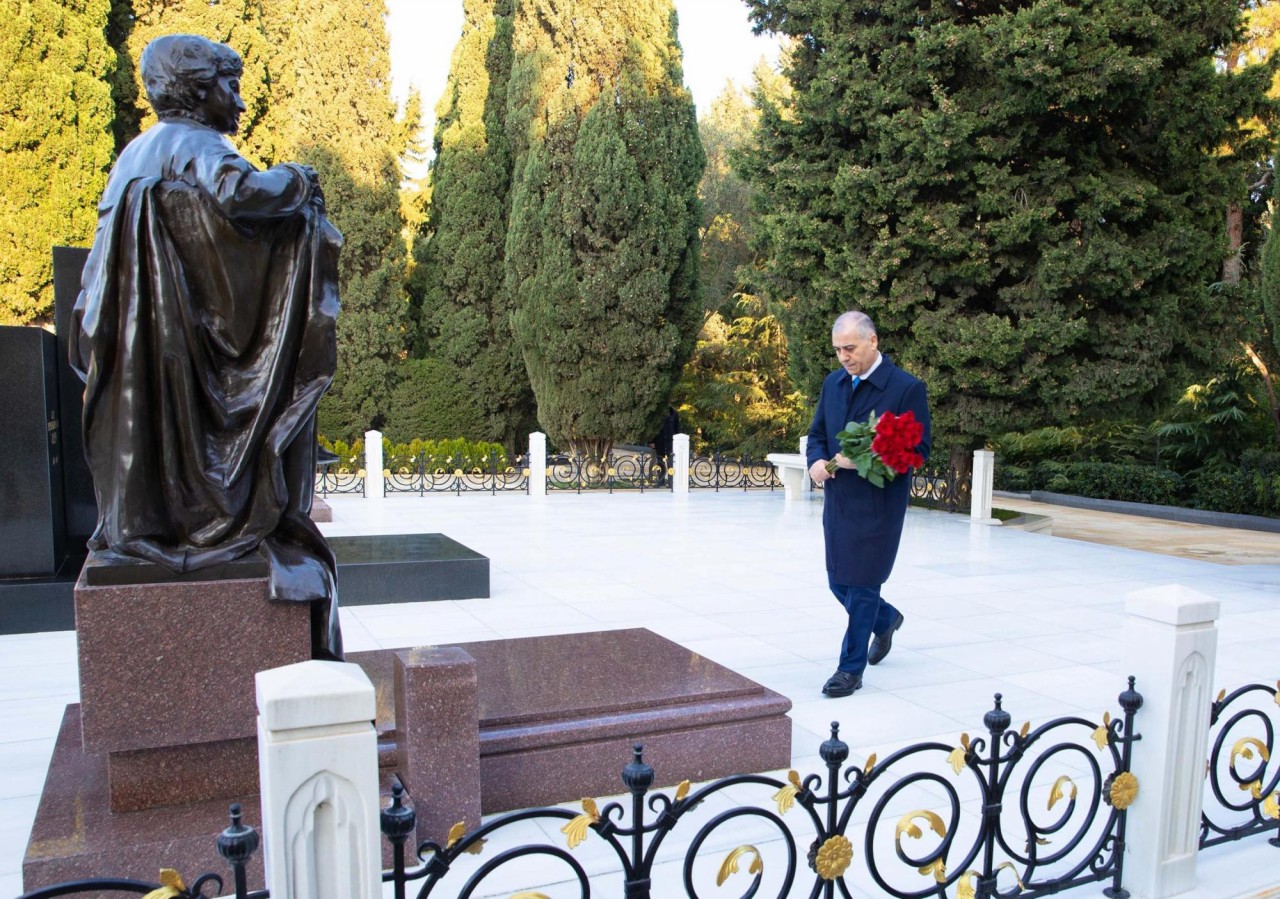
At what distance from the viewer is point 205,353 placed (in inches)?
142

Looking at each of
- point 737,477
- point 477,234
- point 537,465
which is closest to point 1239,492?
point 737,477

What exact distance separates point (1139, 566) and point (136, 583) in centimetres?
1007

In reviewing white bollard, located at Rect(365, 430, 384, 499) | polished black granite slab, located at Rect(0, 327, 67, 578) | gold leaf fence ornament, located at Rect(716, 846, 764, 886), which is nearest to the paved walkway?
white bollard, located at Rect(365, 430, 384, 499)

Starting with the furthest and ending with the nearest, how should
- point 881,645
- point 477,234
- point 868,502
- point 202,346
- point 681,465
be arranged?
point 477,234
point 681,465
point 881,645
point 868,502
point 202,346

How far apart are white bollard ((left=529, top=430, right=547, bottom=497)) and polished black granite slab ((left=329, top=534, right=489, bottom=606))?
7.68m

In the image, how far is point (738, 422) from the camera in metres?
22.1

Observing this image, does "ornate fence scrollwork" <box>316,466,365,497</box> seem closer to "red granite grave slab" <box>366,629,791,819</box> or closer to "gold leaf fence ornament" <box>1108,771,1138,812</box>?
"red granite grave slab" <box>366,629,791,819</box>

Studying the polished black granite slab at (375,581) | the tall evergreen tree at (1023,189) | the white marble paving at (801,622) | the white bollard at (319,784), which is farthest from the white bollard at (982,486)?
the white bollard at (319,784)

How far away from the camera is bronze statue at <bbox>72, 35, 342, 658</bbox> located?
137 inches

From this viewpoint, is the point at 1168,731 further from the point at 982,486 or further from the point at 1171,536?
the point at 1171,536

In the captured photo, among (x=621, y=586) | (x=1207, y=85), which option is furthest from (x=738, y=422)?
(x=621, y=586)

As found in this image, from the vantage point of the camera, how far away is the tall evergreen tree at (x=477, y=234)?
23.2 meters

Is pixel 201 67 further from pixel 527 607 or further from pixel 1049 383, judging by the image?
pixel 1049 383

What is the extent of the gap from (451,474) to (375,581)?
12.3 meters
